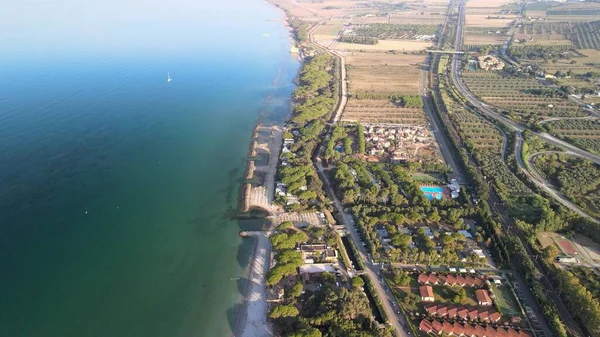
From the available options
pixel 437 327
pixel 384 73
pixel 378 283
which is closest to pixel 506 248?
pixel 437 327

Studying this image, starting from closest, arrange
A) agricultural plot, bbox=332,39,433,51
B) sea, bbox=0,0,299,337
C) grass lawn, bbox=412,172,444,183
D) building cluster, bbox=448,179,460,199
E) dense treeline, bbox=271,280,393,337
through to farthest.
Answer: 1. dense treeline, bbox=271,280,393,337
2. sea, bbox=0,0,299,337
3. building cluster, bbox=448,179,460,199
4. grass lawn, bbox=412,172,444,183
5. agricultural plot, bbox=332,39,433,51

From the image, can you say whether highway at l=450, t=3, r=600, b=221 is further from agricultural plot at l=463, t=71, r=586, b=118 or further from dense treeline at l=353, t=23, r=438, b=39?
dense treeline at l=353, t=23, r=438, b=39

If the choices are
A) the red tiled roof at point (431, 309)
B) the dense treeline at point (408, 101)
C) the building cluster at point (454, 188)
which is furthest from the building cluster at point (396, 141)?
the red tiled roof at point (431, 309)

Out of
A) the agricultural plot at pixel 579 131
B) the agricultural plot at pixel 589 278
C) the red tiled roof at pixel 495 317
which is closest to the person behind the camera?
the red tiled roof at pixel 495 317

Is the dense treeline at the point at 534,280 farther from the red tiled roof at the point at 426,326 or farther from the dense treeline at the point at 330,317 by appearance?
the dense treeline at the point at 330,317

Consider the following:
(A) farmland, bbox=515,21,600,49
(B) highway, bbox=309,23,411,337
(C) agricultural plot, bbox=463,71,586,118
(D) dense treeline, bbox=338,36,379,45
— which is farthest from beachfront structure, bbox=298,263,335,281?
(A) farmland, bbox=515,21,600,49
